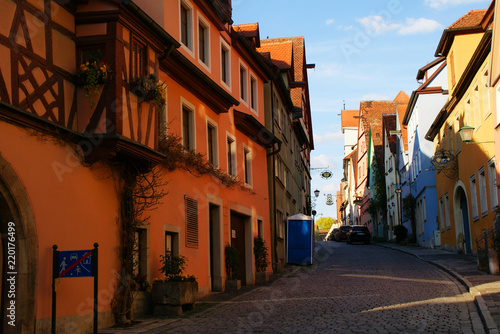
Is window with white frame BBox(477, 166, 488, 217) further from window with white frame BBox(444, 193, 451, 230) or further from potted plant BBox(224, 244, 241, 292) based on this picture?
potted plant BBox(224, 244, 241, 292)

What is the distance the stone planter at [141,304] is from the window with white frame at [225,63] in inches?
359

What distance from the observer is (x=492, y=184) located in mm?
22875

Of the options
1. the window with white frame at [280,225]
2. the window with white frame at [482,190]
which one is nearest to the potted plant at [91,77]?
the window with white frame at [482,190]

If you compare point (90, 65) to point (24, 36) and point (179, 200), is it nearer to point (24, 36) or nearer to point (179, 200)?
point (24, 36)

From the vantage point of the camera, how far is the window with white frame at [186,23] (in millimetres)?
16734

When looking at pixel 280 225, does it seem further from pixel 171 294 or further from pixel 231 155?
pixel 171 294

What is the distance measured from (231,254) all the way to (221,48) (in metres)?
6.44

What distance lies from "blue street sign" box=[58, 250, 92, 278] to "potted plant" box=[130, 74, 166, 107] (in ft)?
12.0

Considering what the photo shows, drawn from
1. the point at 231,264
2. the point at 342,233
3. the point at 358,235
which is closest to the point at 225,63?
the point at 231,264

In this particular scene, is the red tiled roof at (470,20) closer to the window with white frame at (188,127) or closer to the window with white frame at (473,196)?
the window with white frame at (473,196)

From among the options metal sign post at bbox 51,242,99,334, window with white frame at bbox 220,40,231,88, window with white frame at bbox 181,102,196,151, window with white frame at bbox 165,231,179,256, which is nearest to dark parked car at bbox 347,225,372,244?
window with white frame at bbox 220,40,231,88

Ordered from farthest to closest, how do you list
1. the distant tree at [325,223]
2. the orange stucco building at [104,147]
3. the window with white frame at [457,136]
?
the distant tree at [325,223], the window with white frame at [457,136], the orange stucco building at [104,147]

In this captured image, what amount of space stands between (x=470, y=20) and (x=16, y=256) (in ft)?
81.6

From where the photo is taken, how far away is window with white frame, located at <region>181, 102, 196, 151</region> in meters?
16.6
